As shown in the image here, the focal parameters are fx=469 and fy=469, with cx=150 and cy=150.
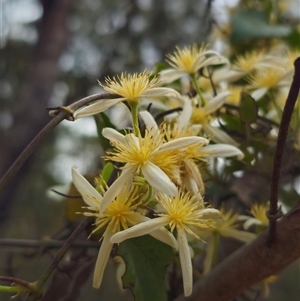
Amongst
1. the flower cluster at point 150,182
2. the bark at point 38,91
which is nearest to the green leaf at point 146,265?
the flower cluster at point 150,182

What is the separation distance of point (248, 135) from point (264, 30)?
0.27m

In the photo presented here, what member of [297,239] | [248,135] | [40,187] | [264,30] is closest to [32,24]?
[40,187]

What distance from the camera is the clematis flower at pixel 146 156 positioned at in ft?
0.79

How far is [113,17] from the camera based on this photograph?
120 cm

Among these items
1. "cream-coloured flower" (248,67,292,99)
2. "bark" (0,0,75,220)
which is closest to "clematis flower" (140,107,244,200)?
"cream-coloured flower" (248,67,292,99)

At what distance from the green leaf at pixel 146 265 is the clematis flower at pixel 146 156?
1.8 inches

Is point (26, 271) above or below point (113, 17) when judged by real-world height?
below

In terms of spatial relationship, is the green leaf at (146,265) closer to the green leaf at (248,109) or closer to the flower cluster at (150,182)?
the flower cluster at (150,182)

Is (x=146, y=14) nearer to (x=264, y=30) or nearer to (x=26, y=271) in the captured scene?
(x=264, y=30)

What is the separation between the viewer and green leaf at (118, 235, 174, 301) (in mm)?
275

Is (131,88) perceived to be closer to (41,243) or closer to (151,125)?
(151,125)

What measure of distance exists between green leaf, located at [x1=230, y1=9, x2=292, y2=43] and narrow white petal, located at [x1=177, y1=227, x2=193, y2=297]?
0.38 metres

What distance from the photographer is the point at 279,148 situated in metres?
0.23

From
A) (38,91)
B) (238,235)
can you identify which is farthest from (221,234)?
(38,91)
